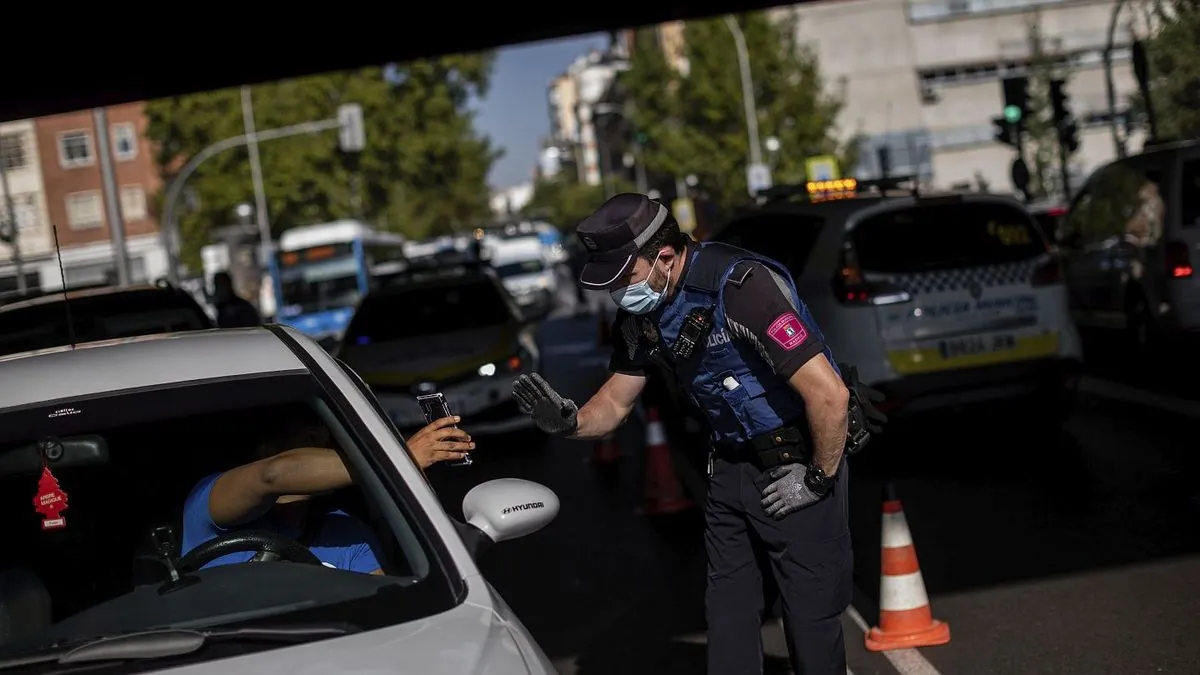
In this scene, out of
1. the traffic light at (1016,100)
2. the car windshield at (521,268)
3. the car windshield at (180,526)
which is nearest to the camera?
the car windshield at (180,526)

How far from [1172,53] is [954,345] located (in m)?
23.3

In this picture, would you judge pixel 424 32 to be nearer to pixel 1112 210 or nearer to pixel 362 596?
pixel 1112 210

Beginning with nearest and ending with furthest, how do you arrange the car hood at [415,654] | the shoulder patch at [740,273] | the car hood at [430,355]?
the car hood at [415,654] → the shoulder patch at [740,273] → the car hood at [430,355]

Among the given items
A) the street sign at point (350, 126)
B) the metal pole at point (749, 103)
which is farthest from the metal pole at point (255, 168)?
the street sign at point (350, 126)

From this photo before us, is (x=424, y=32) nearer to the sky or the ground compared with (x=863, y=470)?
nearer to the sky

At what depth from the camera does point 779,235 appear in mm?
11828

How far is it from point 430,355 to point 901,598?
8.52 meters

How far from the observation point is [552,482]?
1197cm

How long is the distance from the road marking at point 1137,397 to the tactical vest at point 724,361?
25.5 ft

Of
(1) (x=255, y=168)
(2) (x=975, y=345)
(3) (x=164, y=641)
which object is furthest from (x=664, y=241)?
(1) (x=255, y=168)

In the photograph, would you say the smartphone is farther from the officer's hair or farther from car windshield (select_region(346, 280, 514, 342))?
car windshield (select_region(346, 280, 514, 342))

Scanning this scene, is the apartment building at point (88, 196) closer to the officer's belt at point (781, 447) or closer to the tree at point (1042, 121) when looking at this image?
the tree at point (1042, 121)

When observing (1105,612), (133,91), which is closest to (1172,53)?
(133,91)

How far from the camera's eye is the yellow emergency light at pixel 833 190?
11516 mm
